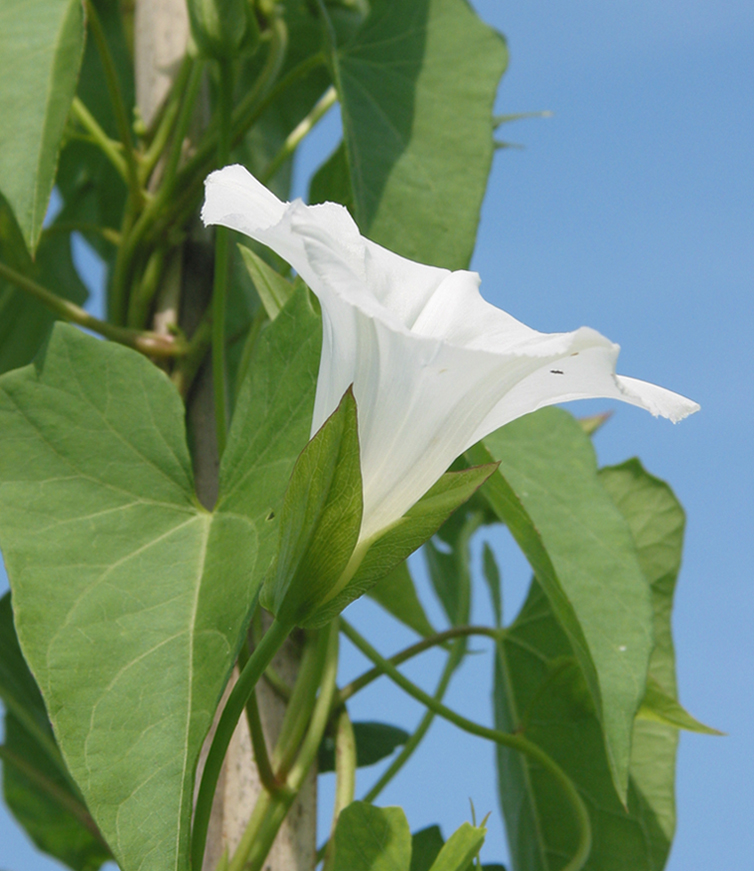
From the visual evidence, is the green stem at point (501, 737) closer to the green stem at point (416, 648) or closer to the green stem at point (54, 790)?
the green stem at point (416, 648)

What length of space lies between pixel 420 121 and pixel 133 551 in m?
0.34

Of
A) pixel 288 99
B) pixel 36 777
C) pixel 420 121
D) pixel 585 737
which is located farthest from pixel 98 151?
pixel 585 737

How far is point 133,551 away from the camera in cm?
40

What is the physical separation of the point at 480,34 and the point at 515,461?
0.29 m

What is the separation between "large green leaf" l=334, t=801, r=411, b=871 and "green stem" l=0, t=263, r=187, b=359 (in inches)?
11.9

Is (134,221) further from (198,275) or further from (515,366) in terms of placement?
(515,366)

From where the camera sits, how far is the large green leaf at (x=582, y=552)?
0.43 metres

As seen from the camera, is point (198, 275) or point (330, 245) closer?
point (330, 245)

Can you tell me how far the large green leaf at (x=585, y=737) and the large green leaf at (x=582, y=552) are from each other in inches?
4.1

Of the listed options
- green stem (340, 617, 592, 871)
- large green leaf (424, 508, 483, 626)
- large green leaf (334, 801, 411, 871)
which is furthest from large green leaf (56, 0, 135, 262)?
large green leaf (334, 801, 411, 871)

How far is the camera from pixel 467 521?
0.79 meters

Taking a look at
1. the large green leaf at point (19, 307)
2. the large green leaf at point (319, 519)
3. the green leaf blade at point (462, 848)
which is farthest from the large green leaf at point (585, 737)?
the large green leaf at point (19, 307)

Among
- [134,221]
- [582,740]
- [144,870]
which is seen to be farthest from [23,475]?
[582,740]

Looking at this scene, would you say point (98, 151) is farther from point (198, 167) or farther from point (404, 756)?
point (404, 756)
